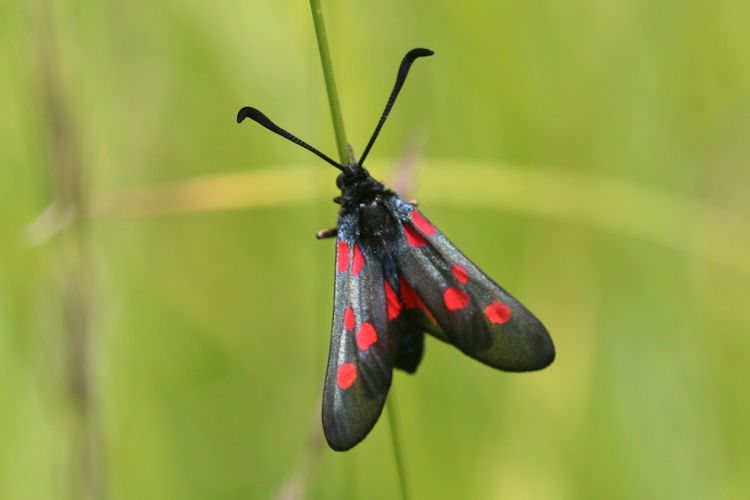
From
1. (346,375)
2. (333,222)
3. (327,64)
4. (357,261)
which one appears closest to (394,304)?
(357,261)

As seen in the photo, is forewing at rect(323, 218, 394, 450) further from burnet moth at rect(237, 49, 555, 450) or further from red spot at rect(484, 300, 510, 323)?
red spot at rect(484, 300, 510, 323)

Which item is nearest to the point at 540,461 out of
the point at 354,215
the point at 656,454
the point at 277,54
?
the point at 656,454

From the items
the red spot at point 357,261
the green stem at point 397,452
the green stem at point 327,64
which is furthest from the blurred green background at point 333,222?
the green stem at point 327,64

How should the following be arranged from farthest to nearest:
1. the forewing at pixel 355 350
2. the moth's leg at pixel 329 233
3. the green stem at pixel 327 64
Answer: the moth's leg at pixel 329 233 → the forewing at pixel 355 350 → the green stem at pixel 327 64

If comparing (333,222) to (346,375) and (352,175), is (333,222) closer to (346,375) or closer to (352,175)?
(352,175)

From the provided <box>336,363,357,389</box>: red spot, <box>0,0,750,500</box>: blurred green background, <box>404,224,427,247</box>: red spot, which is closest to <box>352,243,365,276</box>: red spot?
<box>404,224,427,247</box>: red spot

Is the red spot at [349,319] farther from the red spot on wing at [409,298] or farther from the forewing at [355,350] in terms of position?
the red spot on wing at [409,298]
